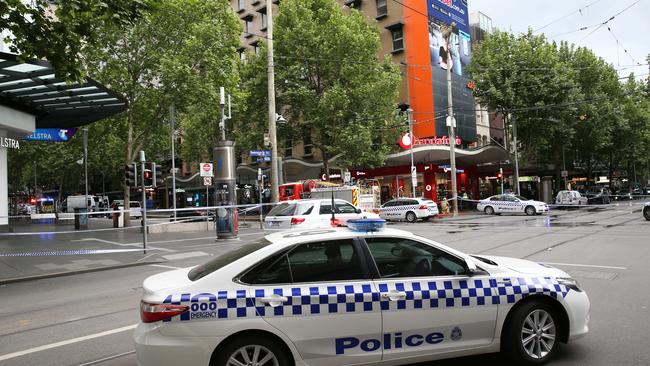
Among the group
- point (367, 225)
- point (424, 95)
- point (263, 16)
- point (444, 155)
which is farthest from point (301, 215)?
A: point (263, 16)

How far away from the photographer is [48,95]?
17.7 m

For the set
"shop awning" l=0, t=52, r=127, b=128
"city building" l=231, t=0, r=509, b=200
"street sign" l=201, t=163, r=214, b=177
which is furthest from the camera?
"city building" l=231, t=0, r=509, b=200

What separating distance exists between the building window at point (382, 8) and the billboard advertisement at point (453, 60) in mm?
3599

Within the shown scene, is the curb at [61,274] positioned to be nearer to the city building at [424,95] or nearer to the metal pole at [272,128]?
the metal pole at [272,128]

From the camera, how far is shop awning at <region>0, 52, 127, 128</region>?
1389 centimetres

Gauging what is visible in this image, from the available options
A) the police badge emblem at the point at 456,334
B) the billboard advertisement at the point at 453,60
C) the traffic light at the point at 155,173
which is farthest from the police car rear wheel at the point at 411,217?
the police badge emblem at the point at 456,334

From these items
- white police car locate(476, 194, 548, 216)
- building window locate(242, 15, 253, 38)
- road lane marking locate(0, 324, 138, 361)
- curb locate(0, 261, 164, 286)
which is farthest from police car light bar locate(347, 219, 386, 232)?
building window locate(242, 15, 253, 38)

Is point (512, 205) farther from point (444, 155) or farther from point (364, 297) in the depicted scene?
point (364, 297)

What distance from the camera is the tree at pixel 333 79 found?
32344mm

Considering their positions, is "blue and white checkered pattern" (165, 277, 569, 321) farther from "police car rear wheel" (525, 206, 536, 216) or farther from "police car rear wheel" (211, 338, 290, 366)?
"police car rear wheel" (525, 206, 536, 216)

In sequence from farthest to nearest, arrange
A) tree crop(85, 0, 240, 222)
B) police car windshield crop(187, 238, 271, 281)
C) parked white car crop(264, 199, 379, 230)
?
tree crop(85, 0, 240, 222), parked white car crop(264, 199, 379, 230), police car windshield crop(187, 238, 271, 281)

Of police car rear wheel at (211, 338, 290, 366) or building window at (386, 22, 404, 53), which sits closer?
police car rear wheel at (211, 338, 290, 366)

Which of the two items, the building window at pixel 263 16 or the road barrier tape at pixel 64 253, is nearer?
the road barrier tape at pixel 64 253

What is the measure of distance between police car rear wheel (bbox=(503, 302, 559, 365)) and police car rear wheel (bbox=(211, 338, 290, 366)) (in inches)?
82.5
